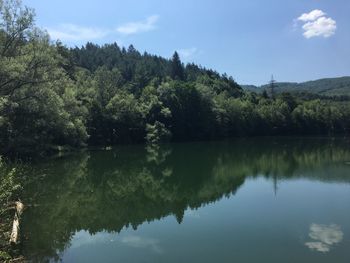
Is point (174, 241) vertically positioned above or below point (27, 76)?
below

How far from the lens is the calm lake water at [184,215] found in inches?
648

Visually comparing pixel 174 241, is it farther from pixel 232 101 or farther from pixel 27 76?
pixel 232 101

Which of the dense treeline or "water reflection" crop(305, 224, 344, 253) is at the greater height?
the dense treeline

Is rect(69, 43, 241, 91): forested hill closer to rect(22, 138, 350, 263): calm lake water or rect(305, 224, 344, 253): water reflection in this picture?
rect(22, 138, 350, 263): calm lake water

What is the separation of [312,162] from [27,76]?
36476mm

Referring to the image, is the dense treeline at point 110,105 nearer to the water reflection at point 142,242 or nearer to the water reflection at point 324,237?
the water reflection at point 142,242

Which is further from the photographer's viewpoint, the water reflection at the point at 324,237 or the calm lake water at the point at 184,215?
the water reflection at the point at 324,237

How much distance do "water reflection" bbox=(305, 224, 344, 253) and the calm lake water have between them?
0.04 metres

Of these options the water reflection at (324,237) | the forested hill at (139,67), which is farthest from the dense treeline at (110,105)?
the water reflection at (324,237)

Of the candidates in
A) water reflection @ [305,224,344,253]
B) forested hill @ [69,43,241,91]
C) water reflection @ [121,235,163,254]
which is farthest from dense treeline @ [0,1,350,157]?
water reflection @ [305,224,344,253]

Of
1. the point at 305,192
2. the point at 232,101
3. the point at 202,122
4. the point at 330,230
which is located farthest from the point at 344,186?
the point at 232,101

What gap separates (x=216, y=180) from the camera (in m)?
38.2

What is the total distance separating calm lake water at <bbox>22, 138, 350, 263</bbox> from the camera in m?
16.5

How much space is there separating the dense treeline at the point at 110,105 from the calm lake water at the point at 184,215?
6068 mm
